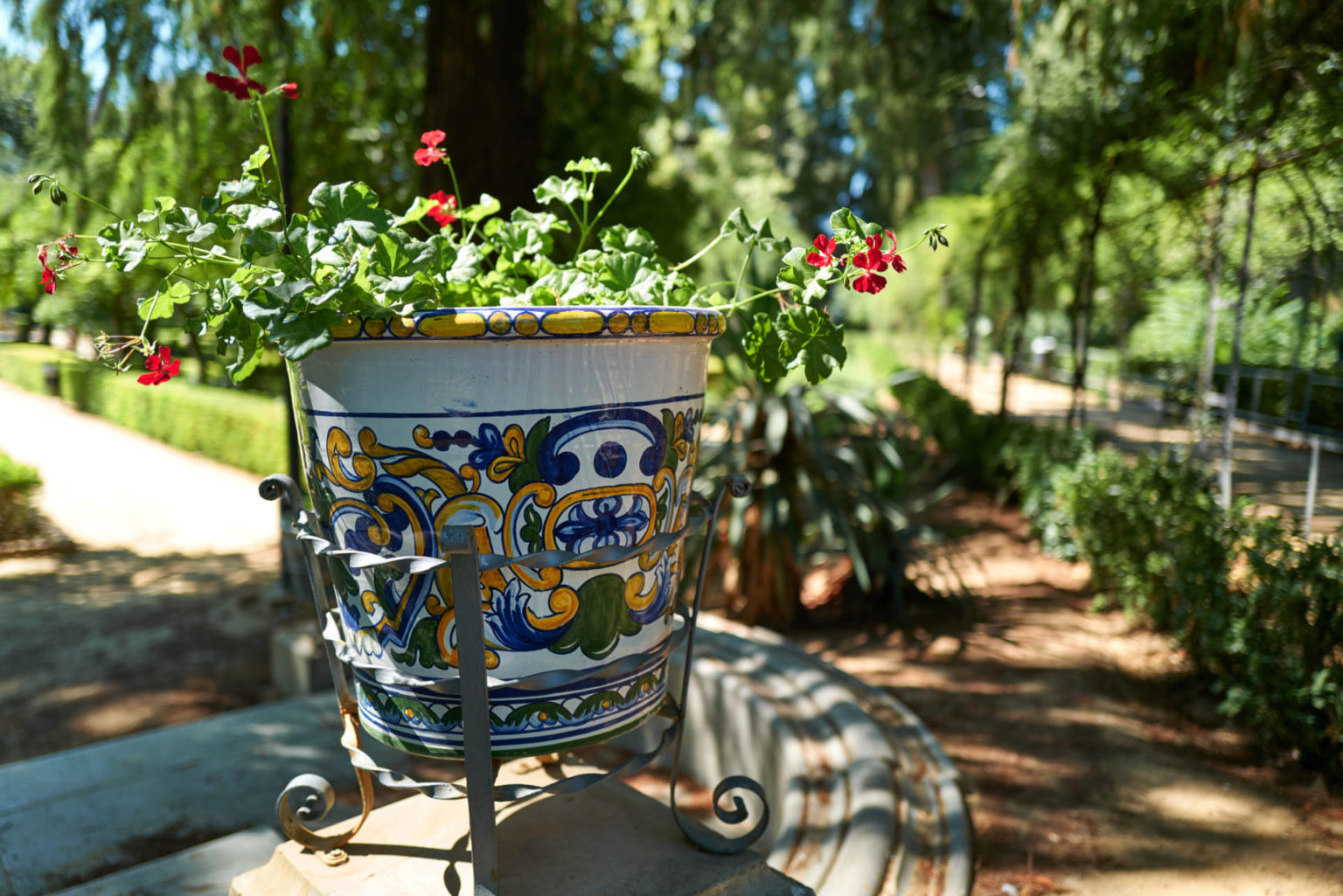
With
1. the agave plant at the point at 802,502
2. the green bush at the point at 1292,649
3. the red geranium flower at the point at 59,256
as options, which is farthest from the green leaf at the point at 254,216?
the agave plant at the point at 802,502

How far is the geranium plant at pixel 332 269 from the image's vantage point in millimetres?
1110

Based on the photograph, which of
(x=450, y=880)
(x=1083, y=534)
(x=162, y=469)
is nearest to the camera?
(x=450, y=880)

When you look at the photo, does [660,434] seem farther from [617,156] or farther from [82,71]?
[617,156]

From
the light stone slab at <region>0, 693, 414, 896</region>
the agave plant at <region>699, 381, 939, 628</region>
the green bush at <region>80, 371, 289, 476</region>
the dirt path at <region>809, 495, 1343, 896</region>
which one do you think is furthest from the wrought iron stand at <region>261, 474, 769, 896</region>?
the green bush at <region>80, 371, 289, 476</region>

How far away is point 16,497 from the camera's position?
4.94 metres

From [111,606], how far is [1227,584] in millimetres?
5859

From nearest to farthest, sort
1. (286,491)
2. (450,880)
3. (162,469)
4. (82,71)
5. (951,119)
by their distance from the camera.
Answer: (450,880), (286,491), (82,71), (162,469), (951,119)

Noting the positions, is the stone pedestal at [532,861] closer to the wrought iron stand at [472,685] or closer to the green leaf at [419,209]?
the wrought iron stand at [472,685]

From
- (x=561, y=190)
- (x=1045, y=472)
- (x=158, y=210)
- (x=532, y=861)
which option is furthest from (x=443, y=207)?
(x=1045, y=472)

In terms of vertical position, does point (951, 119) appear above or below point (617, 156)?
above

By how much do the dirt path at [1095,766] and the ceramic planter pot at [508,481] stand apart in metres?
1.40

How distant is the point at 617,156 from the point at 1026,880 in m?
7.18

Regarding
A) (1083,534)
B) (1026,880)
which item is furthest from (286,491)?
(1083,534)

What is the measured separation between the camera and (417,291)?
3.90ft
